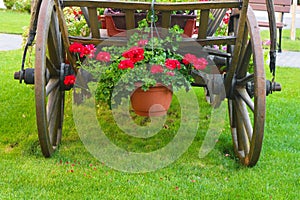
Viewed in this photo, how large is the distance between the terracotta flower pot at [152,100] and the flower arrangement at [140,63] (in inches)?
2.4

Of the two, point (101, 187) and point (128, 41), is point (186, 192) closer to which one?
point (101, 187)

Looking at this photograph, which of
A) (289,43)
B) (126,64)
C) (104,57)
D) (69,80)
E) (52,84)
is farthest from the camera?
(289,43)

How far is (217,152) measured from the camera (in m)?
2.95

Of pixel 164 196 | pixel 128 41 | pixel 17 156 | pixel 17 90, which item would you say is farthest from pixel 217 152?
pixel 17 90

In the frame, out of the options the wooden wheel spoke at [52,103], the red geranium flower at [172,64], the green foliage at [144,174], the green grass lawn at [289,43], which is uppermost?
the red geranium flower at [172,64]

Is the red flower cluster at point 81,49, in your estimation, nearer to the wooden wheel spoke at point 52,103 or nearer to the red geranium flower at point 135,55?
the red geranium flower at point 135,55

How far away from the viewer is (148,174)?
8.37ft

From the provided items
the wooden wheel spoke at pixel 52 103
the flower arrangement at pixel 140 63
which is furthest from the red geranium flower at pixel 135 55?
the wooden wheel spoke at pixel 52 103

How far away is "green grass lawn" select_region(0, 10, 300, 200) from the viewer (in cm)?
231

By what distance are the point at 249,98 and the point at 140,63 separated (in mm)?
708

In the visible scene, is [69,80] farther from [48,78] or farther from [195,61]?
[195,61]

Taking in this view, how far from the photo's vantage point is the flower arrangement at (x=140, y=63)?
2400 millimetres

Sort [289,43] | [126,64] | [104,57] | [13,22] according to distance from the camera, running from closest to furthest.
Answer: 1. [126,64]
2. [104,57]
3. [289,43]
4. [13,22]

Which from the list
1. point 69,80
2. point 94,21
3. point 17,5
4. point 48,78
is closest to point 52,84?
point 48,78
